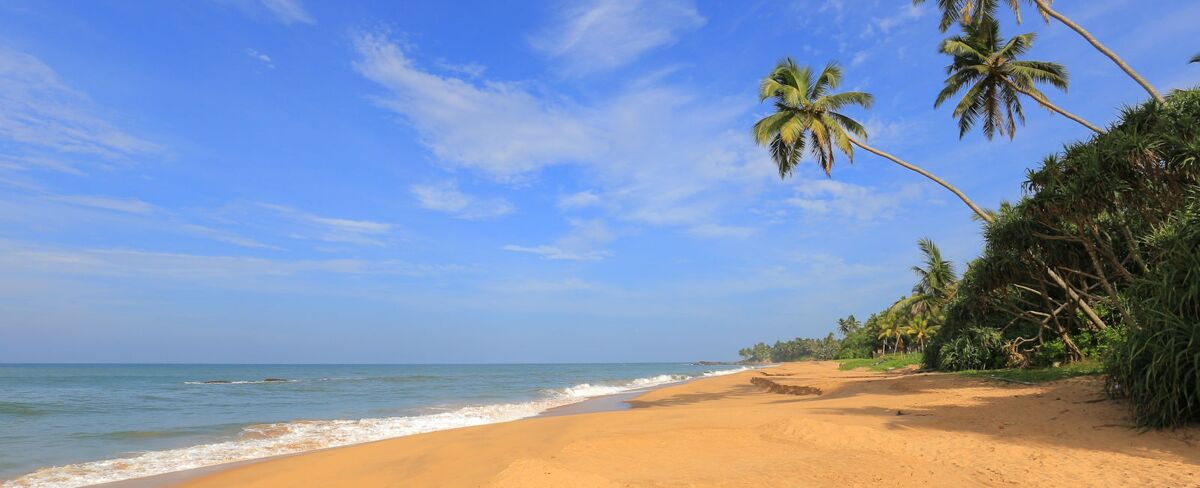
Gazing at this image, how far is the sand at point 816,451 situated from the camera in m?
6.00

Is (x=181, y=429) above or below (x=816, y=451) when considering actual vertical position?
below

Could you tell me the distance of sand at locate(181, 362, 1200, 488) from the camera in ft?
19.7

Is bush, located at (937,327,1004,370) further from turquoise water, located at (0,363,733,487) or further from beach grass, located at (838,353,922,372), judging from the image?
turquoise water, located at (0,363,733,487)

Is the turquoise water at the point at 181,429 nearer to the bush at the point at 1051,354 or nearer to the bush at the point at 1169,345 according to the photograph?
the bush at the point at 1169,345

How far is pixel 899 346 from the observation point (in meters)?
57.7

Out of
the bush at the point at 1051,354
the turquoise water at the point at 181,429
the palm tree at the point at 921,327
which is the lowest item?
the turquoise water at the point at 181,429

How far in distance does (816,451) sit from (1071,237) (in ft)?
28.5

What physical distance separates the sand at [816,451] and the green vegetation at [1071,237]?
1.02 metres

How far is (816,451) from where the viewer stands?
7543 mm

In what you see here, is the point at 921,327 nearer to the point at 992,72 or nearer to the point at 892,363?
the point at 892,363

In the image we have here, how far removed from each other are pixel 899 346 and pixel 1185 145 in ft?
175

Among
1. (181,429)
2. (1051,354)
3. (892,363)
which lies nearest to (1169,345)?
(1051,354)

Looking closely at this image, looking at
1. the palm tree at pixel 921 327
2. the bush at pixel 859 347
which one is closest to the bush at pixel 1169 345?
the palm tree at pixel 921 327

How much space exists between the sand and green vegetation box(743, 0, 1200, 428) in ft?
3.35
